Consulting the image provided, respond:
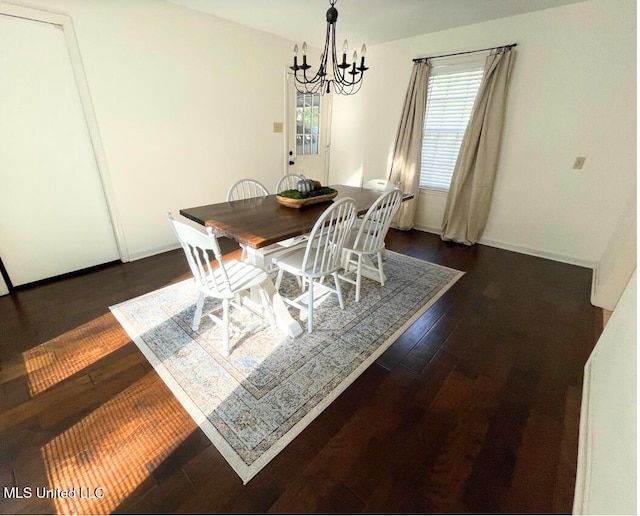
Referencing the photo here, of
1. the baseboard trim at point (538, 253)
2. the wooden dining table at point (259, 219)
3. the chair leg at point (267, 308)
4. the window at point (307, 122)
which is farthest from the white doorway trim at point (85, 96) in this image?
the baseboard trim at point (538, 253)

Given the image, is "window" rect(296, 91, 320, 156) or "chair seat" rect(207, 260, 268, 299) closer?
"chair seat" rect(207, 260, 268, 299)

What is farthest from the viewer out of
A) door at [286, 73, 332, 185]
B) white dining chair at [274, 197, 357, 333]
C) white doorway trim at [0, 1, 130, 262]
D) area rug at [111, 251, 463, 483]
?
door at [286, 73, 332, 185]

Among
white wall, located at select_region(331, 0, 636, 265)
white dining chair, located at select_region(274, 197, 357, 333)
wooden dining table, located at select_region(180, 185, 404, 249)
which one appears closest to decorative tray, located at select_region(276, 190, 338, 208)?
wooden dining table, located at select_region(180, 185, 404, 249)

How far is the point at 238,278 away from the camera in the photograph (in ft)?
5.88

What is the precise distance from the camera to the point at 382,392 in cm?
154

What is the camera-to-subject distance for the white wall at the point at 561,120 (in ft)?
8.58

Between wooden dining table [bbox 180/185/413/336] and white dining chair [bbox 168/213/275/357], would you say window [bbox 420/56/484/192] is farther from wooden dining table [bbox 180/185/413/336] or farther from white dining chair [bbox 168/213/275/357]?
white dining chair [bbox 168/213/275/357]

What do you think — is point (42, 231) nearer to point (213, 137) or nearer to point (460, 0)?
point (213, 137)

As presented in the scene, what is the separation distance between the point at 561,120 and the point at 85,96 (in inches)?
173

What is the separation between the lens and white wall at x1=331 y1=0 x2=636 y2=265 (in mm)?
2615

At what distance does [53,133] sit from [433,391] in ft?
10.9

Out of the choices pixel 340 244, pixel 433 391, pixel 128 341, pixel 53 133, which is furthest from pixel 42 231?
pixel 433 391

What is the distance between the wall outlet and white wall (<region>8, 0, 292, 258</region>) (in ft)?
11.1

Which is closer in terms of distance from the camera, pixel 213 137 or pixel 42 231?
pixel 42 231
